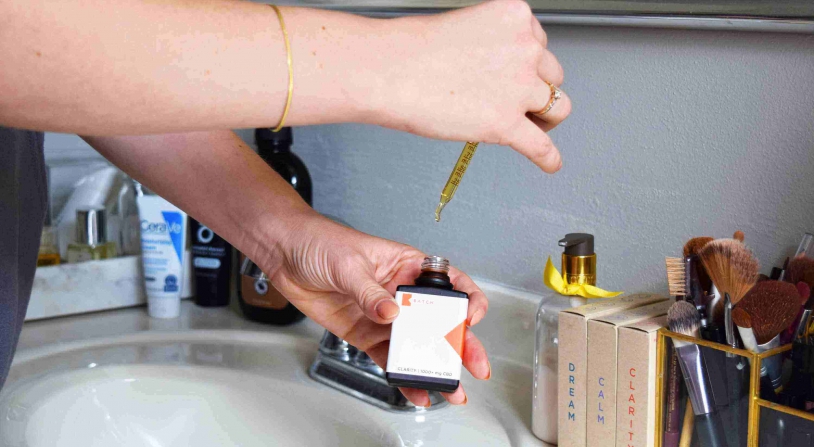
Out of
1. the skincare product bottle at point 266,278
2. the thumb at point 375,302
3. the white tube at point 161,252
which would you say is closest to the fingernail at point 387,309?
the thumb at point 375,302

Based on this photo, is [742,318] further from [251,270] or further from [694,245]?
[251,270]

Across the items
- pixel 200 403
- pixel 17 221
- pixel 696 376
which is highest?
pixel 17 221

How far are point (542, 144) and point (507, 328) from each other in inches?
17.5

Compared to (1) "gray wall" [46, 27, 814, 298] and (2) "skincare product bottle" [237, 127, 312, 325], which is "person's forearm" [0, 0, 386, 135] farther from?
(2) "skincare product bottle" [237, 127, 312, 325]

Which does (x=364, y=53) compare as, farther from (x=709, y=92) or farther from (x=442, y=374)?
(x=709, y=92)

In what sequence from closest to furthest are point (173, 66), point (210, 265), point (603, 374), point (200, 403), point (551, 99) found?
point (173, 66) < point (551, 99) < point (603, 374) < point (200, 403) < point (210, 265)

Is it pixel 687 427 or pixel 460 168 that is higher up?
pixel 460 168

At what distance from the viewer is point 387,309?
55 centimetres

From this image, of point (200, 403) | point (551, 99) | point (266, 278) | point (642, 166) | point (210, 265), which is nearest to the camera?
point (551, 99)

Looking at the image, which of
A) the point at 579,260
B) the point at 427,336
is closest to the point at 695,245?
the point at 579,260

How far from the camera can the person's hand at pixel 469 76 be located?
1.48 feet

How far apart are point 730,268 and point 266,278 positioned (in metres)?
0.62

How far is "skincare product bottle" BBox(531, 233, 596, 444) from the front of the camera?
2.26 feet

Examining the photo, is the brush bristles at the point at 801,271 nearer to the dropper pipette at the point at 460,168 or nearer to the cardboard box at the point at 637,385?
the cardboard box at the point at 637,385
